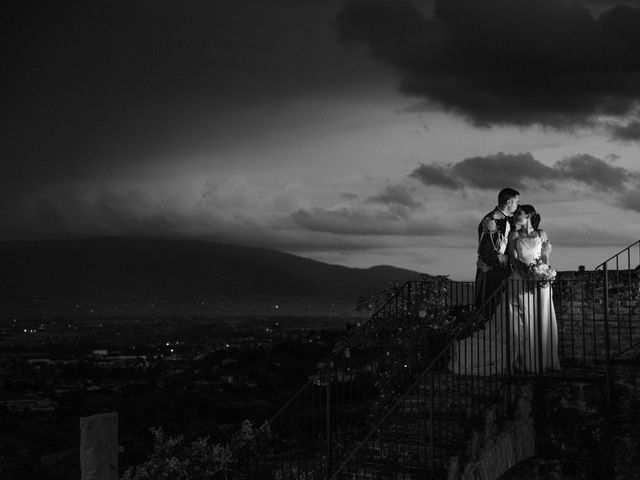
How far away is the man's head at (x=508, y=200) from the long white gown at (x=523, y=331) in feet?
2.23

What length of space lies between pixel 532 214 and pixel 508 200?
21.7 inches

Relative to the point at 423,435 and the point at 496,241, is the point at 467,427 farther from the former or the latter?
the point at 496,241

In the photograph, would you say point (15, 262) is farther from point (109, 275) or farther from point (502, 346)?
point (502, 346)

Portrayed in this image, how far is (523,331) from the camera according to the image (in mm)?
10664

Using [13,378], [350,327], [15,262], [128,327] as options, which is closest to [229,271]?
[15,262]

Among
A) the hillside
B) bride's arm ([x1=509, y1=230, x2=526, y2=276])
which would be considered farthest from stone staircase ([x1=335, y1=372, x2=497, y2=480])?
the hillside

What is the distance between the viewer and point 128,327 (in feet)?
367

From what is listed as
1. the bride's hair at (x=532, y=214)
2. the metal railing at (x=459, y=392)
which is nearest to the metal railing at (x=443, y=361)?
the metal railing at (x=459, y=392)

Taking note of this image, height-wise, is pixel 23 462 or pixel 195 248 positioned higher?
pixel 195 248

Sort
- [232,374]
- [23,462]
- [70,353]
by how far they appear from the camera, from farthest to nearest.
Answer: [70,353] < [232,374] < [23,462]

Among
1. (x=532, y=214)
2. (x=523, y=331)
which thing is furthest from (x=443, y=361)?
(x=532, y=214)

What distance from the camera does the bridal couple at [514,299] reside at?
1052 cm

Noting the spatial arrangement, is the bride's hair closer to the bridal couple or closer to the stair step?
the bridal couple

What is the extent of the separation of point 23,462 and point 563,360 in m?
27.1
